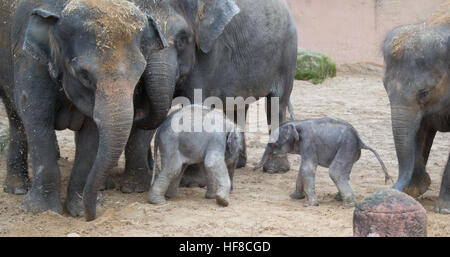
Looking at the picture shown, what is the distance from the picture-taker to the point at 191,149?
545 cm

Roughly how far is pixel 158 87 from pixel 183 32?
2.38ft

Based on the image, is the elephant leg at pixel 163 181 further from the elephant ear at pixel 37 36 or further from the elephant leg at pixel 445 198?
the elephant leg at pixel 445 198

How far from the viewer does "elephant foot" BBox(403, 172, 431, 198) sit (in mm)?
5754

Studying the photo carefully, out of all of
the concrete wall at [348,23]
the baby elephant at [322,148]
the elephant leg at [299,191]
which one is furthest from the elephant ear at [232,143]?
the concrete wall at [348,23]

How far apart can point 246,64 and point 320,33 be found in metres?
8.08

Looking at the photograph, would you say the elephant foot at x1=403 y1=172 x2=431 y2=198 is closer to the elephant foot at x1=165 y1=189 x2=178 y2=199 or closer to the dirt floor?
the dirt floor

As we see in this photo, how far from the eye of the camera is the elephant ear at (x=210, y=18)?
6086 millimetres

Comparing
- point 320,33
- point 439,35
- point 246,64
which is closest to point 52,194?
point 246,64

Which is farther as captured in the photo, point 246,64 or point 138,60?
point 246,64

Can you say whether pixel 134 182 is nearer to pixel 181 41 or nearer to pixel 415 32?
pixel 181 41

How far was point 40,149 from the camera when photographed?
5098 mm

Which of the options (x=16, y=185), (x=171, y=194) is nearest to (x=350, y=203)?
(x=171, y=194)

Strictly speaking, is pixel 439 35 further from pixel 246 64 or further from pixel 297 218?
pixel 246 64

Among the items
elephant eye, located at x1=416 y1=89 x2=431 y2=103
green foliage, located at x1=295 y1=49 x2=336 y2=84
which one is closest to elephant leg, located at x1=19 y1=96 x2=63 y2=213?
elephant eye, located at x1=416 y1=89 x2=431 y2=103
